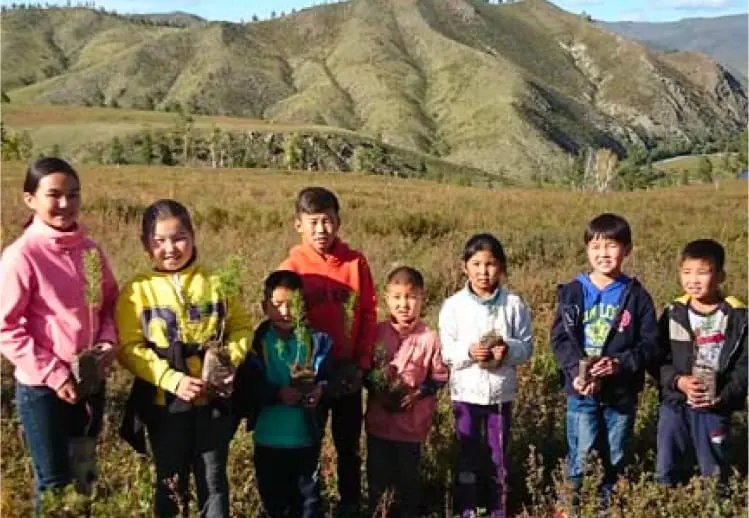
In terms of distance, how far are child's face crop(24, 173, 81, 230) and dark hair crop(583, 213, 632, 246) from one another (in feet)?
8.13

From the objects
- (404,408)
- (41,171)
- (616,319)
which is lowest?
(404,408)

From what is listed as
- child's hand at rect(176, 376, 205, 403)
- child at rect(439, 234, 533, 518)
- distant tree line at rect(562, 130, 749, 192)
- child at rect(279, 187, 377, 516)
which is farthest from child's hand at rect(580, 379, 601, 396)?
distant tree line at rect(562, 130, 749, 192)

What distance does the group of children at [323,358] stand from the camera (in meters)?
3.42

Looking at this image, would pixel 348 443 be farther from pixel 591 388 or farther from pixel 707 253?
pixel 707 253

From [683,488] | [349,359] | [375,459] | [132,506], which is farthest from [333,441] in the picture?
[683,488]

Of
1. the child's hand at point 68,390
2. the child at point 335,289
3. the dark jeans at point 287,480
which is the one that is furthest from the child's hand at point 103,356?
the child at point 335,289

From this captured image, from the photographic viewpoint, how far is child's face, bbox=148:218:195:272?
3623mm

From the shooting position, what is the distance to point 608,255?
14.5 feet

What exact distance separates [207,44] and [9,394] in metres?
185

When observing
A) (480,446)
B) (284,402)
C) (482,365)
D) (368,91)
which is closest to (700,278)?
(482,365)

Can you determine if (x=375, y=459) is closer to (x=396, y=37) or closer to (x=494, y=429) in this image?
(x=494, y=429)

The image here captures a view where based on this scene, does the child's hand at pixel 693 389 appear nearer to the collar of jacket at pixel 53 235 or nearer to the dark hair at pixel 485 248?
the dark hair at pixel 485 248

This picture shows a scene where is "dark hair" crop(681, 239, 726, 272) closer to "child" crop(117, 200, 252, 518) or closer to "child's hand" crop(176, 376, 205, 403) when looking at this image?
"child" crop(117, 200, 252, 518)

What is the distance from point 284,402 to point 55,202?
1237mm
